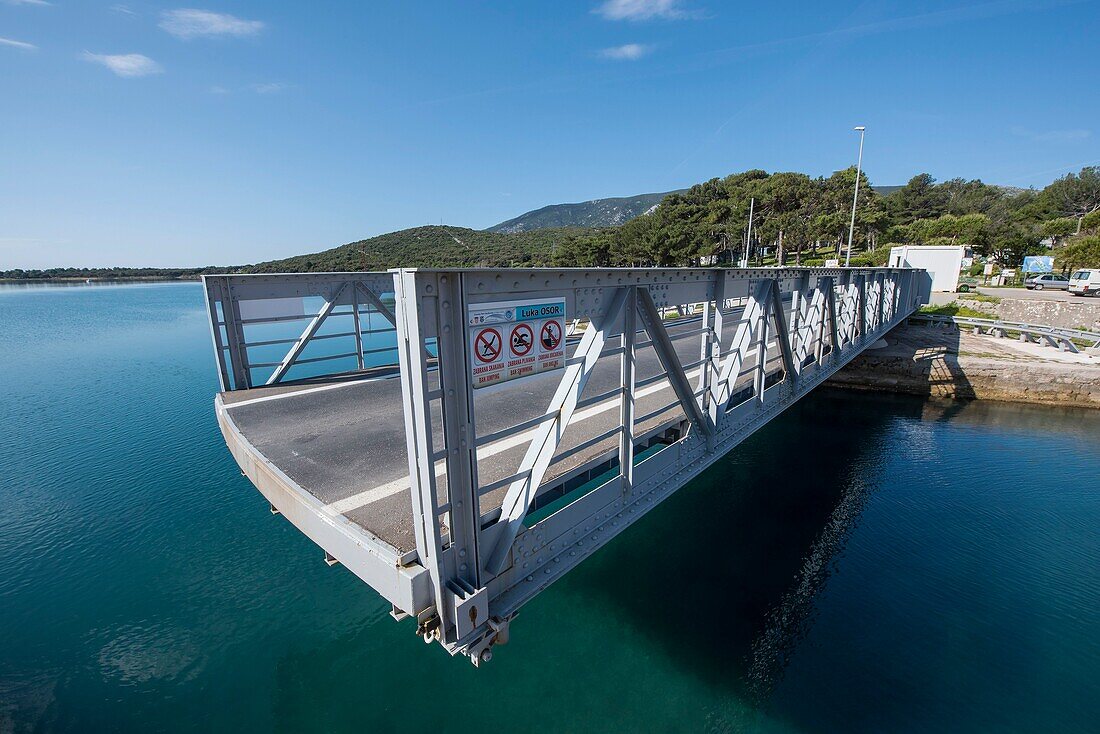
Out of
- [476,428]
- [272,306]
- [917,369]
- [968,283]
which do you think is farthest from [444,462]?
[968,283]

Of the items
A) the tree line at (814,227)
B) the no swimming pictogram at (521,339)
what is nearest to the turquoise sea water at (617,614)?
the no swimming pictogram at (521,339)

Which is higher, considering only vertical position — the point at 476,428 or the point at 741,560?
the point at 476,428

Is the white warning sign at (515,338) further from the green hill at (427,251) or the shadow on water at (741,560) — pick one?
the green hill at (427,251)

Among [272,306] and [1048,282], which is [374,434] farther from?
[1048,282]

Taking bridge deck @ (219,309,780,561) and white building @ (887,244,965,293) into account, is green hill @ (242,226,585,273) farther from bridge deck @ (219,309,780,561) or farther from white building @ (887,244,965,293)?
bridge deck @ (219,309,780,561)

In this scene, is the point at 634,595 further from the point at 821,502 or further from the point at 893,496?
the point at 893,496

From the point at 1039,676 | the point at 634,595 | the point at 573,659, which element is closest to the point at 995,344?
the point at 1039,676
